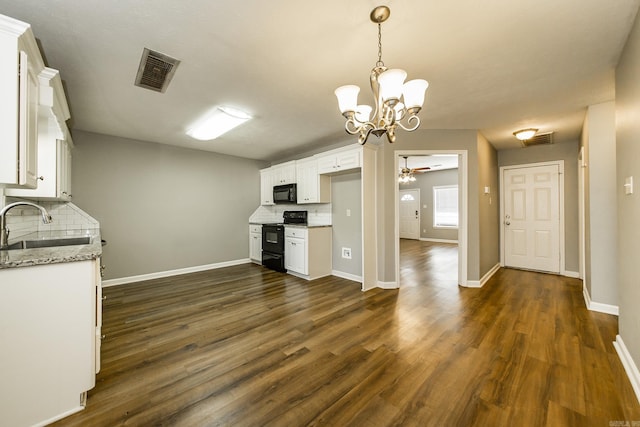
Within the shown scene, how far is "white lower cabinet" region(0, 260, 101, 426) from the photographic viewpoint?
53.4 inches

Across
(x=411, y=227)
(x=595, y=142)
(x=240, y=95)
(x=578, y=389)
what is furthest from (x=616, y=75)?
(x=411, y=227)

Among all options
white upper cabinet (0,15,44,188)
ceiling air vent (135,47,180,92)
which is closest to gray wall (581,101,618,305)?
ceiling air vent (135,47,180,92)

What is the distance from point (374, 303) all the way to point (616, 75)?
10.4 feet

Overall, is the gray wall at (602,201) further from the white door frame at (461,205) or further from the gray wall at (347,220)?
the gray wall at (347,220)

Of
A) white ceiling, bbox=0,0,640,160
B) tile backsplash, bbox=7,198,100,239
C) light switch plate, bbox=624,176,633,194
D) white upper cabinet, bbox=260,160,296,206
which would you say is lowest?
tile backsplash, bbox=7,198,100,239

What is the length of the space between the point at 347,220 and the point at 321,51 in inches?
111

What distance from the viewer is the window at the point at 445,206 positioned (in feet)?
28.9

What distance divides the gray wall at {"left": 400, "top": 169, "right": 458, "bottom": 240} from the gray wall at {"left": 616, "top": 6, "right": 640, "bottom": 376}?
6911mm

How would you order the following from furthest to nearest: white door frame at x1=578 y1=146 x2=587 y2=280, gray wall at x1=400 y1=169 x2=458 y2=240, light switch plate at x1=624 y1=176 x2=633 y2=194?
gray wall at x1=400 y1=169 x2=458 y2=240
white door frame at x1=578 y1=146 x2=587 y2=280
light switch plate at x1=624 y1=176 x2=633 y2=194

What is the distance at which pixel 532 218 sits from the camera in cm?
482

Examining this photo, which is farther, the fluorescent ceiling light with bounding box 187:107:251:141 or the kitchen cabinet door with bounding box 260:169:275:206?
the kitchen cabinet door with bounding box 260:169:275:206

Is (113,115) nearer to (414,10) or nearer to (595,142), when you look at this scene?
(414,10)

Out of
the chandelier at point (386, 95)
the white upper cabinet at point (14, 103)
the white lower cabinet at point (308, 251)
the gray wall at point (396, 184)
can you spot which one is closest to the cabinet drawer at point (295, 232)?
the white lower cabinet at point (308, 251)

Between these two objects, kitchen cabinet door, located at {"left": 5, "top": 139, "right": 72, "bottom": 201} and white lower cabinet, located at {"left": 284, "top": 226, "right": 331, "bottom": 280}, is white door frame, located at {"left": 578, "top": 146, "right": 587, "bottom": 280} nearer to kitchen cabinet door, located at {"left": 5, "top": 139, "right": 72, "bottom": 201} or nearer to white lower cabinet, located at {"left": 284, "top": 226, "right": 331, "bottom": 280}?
white lower cabinet, located at {"left": 284, "top": 226, "right": 331, "bottom": 280}
